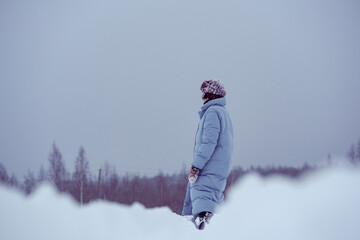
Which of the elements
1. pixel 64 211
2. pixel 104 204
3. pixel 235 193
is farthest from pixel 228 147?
pixel 64 211

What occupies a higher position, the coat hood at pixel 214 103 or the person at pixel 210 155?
the coat hood at pixel 214 103

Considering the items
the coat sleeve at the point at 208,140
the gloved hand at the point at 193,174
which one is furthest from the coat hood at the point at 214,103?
the gloved hand at the point at 193,174

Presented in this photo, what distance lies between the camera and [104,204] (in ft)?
14.8

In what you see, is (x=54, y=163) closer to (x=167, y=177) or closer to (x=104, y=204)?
(x=167, y=177)

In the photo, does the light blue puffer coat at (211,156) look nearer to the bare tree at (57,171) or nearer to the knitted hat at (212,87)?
the knitted hat at (212,87)

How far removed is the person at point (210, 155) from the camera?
472 cm

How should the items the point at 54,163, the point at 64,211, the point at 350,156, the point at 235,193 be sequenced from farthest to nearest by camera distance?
the point at 350,156
the point at 54,163
the point at 235,193
the point at 64,211

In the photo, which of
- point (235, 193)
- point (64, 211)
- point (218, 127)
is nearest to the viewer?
point (64, 211)

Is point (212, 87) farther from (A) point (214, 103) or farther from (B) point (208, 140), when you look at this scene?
(B) point (208, 140)

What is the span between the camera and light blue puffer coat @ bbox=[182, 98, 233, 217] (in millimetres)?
4723

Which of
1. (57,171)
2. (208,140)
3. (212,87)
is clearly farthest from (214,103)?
(57,171)

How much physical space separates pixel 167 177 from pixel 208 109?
6935cm

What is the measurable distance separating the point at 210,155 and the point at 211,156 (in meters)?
0.12

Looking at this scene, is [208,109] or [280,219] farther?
[208,109]
